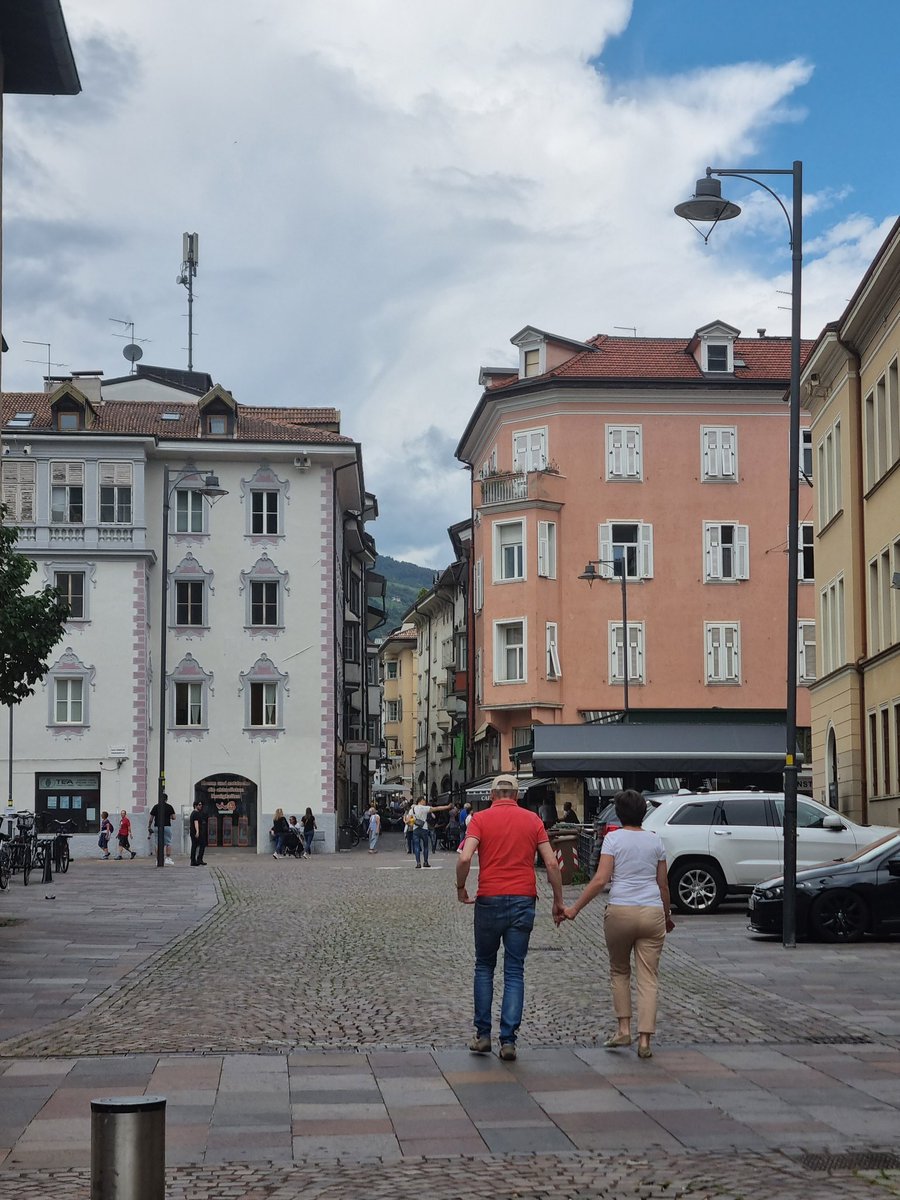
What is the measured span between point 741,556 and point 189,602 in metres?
20.1

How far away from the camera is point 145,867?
47.7 metres

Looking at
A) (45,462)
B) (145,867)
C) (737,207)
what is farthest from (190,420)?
(737,207)

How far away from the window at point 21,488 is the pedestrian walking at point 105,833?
10891 mm

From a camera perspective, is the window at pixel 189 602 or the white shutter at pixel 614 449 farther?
the white shutter at pixel 614 449

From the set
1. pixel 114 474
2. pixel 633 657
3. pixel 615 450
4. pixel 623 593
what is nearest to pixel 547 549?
pixel 615 450

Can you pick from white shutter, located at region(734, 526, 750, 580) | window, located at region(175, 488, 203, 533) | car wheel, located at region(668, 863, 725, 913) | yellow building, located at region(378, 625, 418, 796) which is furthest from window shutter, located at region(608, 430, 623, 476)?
yellow building, located at region(378, 625, 418, 796)

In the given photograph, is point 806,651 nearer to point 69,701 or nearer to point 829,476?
point 829,476

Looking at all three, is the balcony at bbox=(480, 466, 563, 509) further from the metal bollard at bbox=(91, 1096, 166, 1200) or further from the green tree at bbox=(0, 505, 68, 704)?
the metal bollard at bbox=(91, 1096, 166, 1200)

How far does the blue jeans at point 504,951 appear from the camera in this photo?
11688 mm

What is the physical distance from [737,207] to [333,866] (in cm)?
2908

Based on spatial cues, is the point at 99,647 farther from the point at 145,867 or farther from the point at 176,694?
the point at 145,867

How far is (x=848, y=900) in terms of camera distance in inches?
858

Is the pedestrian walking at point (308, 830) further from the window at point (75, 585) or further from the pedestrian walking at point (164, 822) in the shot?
the window at point (75, 585)

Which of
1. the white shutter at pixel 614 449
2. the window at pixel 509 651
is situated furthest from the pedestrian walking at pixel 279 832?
the white shutter at pixel 614 449
